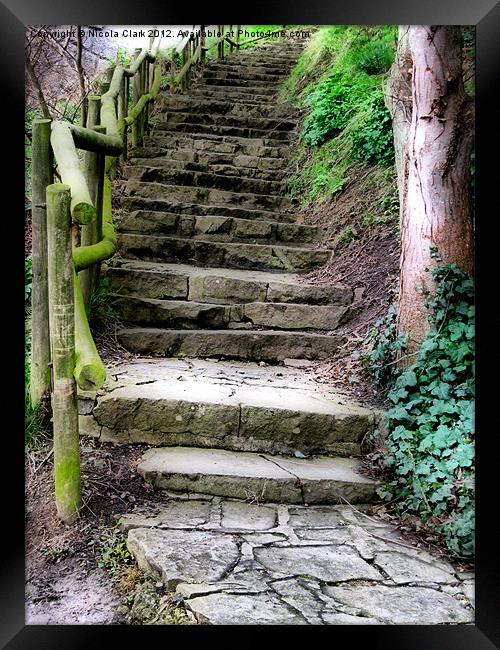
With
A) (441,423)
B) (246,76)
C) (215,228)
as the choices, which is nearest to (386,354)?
(441,423)

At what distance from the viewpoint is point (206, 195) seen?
5.25 metres

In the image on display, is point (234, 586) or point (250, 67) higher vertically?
point (250, 67)

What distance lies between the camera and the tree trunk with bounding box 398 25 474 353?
9.11ft

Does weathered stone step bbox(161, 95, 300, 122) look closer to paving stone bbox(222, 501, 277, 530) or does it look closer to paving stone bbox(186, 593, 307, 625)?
paving stone bbox(222, 501, 277, 530)

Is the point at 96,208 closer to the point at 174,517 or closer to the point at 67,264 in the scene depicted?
the point at 67,264

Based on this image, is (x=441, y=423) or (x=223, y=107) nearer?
(x=441, y=423)

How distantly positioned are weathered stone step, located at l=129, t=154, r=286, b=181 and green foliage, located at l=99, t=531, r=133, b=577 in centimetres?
406

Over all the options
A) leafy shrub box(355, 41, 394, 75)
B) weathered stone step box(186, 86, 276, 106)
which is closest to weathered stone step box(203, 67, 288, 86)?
weathered stone step box(186, 86, 276, 106)

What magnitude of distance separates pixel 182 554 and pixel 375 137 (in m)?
3.82

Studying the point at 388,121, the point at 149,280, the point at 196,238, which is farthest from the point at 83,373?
the point at 388,121
